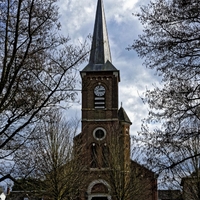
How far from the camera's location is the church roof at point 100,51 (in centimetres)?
4244

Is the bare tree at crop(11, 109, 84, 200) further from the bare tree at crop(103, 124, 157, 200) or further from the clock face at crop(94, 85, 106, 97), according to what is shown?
the clock face at crop(94, 85, 106, 97)

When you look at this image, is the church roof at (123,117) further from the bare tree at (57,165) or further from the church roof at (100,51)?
the bare tree at (57,165)

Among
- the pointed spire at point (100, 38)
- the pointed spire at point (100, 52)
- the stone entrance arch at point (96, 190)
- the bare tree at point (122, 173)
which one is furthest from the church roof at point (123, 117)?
the bare tree at point (122, 173)

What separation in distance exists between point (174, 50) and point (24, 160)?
4967mm

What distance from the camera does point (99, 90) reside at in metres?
41.7

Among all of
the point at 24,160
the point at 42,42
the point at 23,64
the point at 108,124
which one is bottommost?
the point at 24,160

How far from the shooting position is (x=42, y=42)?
11344 millimetres

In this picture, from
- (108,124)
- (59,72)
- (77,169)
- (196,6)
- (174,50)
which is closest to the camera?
(196,6)

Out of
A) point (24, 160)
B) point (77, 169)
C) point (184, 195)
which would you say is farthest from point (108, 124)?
point (24, 160)

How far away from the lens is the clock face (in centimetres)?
4150

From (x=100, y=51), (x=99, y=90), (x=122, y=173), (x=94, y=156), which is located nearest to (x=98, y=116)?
(x=99, y=90)

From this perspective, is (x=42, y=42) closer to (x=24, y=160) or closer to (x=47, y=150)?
(x=24, y=160)

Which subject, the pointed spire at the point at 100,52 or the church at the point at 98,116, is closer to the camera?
the church at the point at 98,116

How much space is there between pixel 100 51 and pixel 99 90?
479cm
